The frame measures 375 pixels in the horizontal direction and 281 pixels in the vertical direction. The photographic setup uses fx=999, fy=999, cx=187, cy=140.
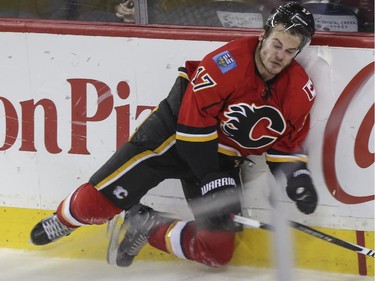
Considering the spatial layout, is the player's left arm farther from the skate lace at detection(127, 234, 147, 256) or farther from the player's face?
the skate lace at detection(127, 234, 147, 256)

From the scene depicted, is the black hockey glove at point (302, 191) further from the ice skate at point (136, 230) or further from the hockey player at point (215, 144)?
the ice skate at point (136, 230)

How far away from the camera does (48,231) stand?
360cm

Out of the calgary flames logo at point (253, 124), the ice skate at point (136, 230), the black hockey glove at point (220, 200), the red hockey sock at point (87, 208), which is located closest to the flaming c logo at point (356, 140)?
the calgary flames logo at point (253, 124)

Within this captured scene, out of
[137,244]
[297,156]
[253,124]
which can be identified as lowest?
[137,244]

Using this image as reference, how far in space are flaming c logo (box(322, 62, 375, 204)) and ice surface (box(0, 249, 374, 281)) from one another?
0.96 feet

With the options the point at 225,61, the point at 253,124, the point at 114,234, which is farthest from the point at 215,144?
the point at 114,234

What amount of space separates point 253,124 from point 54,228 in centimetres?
85

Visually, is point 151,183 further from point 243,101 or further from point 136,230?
point 243,101

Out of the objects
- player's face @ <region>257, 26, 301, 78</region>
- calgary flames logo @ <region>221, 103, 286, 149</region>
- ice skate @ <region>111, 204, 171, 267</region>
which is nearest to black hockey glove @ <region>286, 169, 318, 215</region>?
calgary flames logo @ <region>221, 103, 286, 149</region>

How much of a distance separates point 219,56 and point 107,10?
576 millimetres

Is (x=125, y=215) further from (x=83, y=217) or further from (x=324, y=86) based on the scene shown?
(x=324, y=86)

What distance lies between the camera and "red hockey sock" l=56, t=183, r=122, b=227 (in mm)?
3441

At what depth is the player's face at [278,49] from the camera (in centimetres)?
314

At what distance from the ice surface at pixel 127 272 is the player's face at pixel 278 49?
2.57 feet
